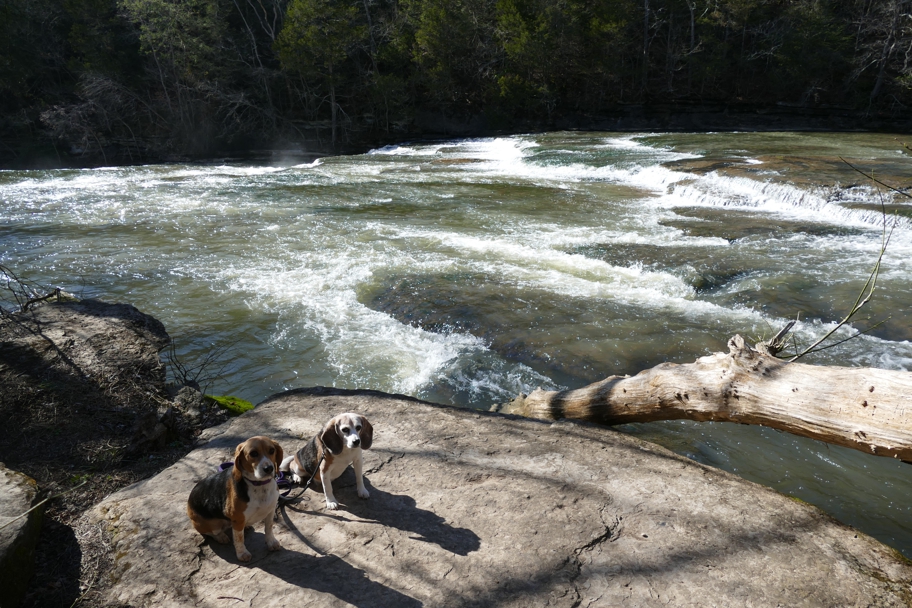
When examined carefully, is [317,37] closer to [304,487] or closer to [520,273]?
[520,273]

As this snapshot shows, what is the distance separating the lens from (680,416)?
3.71m

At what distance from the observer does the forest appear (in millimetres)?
26125

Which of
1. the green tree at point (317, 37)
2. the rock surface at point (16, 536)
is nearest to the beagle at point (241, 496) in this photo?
the rock surface at point (16, 536)

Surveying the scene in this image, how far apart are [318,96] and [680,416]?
28712mm

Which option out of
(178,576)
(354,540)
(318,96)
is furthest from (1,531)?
(318,96)

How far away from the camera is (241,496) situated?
2215 mm

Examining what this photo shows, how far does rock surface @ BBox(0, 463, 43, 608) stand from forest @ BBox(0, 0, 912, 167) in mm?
26870

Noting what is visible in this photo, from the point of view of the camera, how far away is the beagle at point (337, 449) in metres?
2.58

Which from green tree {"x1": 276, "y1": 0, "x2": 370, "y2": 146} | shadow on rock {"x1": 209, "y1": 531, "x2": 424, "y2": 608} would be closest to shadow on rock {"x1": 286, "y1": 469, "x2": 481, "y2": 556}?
shadow on rock {"x1": 209, "y1": 531, "x2": 424, "y2": 608}

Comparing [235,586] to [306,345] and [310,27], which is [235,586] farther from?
[310,27]

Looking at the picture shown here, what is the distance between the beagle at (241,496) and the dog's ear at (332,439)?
12.9 inches

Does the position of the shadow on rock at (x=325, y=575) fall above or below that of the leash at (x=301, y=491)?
Result: below

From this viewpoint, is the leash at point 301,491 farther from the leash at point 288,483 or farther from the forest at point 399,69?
the forest at point 399,69

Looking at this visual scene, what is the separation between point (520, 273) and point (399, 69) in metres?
26.0
